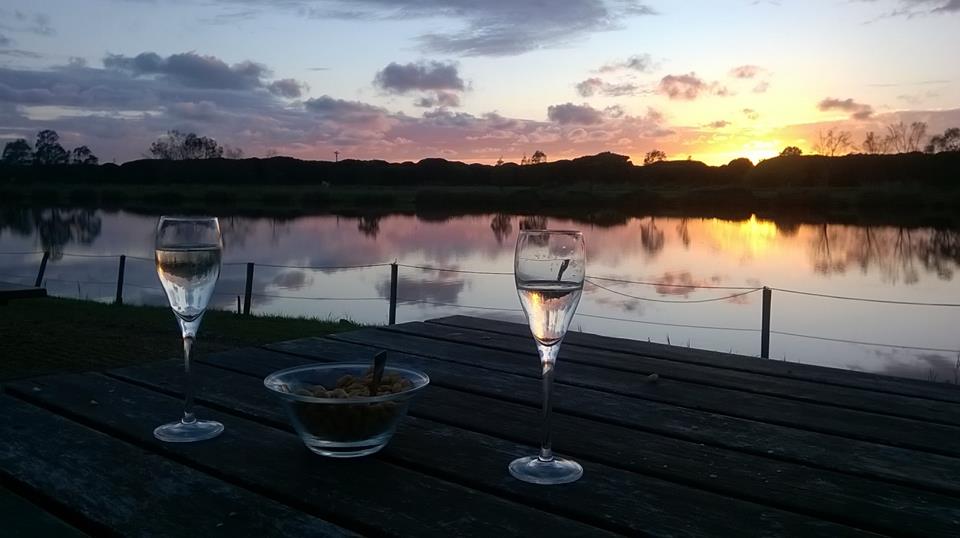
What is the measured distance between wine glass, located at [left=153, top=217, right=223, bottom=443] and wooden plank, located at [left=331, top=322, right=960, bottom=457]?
0.97m

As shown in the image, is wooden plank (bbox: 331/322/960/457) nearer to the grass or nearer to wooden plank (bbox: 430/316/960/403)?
wooden plank (bbox: 430/316/960/403)

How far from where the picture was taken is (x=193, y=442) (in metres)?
1.59

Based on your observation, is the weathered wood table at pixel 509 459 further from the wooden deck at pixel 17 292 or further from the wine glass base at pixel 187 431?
the wooden deck at pixel 17 292

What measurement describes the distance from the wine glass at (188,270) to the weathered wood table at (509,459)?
0.21 feet

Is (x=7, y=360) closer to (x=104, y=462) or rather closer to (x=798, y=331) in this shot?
(x=104, y=462)

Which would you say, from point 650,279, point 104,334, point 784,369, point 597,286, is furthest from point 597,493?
point 650,279

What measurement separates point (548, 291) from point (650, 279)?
71.7 ft

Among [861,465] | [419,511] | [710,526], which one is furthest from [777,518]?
[419,511]

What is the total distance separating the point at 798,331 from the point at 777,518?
1431cm

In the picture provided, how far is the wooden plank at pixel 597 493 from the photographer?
46.5 inches

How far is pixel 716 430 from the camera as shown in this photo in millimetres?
1716

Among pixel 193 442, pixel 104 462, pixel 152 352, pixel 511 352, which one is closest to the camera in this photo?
pixel 104 462

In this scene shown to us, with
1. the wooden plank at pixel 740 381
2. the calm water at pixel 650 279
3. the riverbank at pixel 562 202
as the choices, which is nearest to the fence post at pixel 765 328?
the calm water at pixel 650 279

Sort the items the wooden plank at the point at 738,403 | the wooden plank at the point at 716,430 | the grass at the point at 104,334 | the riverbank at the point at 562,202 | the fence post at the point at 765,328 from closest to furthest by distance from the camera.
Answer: the wooden plank at the point at 716,430 → the wooden plank at the point at 738,403 → the grass at the point at 104,334 → the fence post at the point at 765,328 → the riverbank at the point at 562,202
